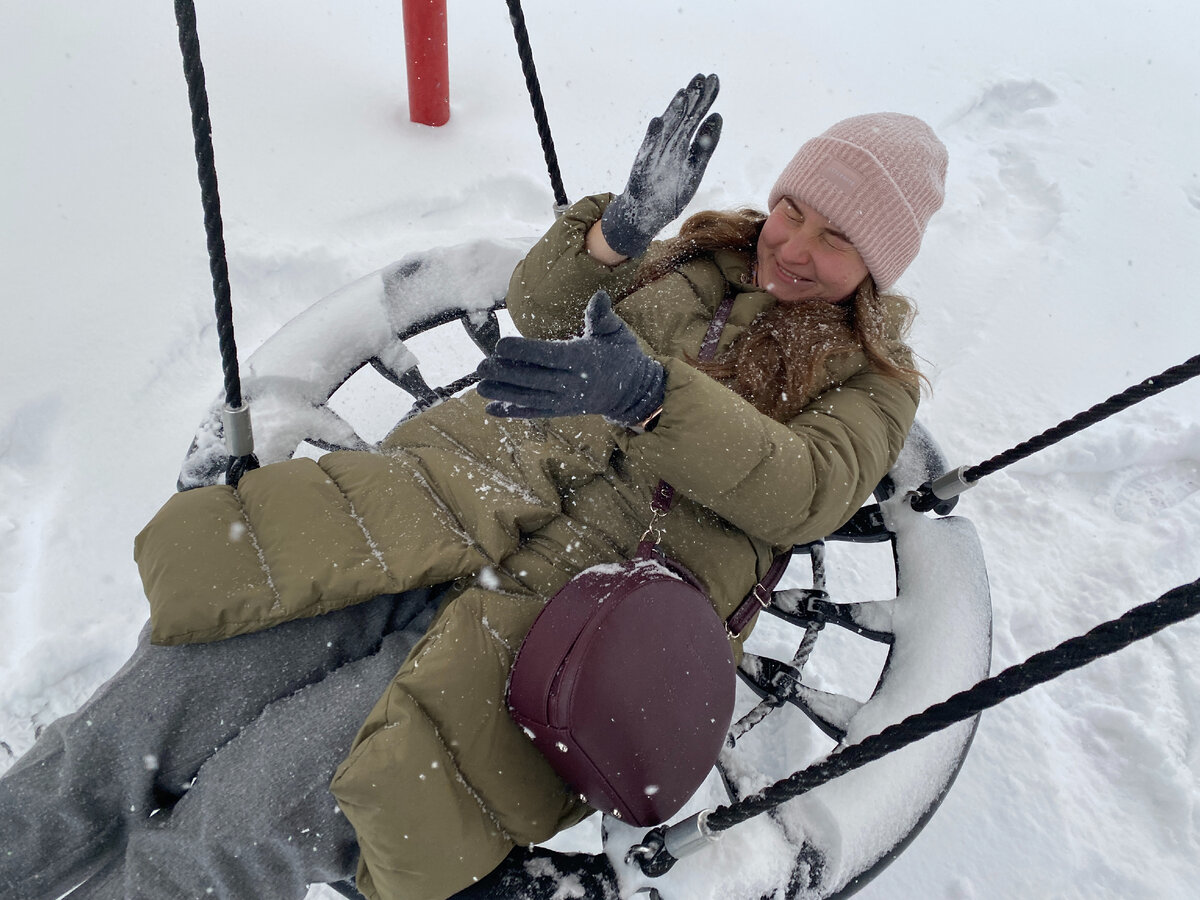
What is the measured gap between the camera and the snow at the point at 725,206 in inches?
62.5

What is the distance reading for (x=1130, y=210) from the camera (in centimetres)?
292

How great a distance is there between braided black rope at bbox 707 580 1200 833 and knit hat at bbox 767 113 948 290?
0.70 meters

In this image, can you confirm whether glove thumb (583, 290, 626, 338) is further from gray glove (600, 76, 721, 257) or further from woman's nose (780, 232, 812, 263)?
woman's nose (780, 232, 812, 263)

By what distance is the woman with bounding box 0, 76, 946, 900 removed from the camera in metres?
0.92

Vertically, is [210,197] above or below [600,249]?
above

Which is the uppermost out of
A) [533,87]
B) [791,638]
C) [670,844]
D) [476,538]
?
[533,87]

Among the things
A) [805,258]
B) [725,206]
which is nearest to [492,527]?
[805,258]

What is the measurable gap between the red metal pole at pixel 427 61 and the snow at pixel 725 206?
96 mm

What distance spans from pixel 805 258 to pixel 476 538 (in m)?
0.69

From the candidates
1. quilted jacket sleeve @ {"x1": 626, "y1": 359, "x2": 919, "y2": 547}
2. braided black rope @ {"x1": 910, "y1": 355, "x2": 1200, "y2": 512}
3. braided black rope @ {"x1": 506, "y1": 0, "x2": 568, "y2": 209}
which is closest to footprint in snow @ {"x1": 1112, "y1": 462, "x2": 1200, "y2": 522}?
braided black rope @ {"x1": 910, "y1": 355, "x2": 1200, "y2": 512}

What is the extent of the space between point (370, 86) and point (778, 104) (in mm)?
1654

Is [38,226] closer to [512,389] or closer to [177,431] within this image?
[177,431]

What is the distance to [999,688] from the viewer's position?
2.32 ft

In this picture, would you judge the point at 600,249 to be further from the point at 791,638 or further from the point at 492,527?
the point at 791,638
